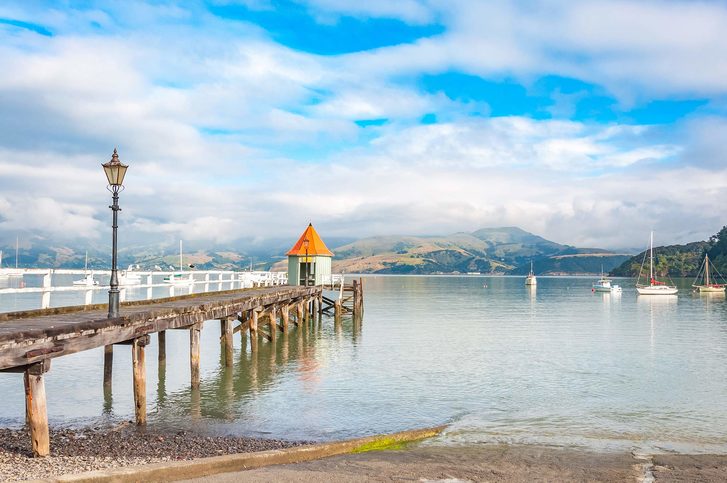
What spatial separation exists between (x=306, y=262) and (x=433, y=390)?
2998 cm

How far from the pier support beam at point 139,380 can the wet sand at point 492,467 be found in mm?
6016

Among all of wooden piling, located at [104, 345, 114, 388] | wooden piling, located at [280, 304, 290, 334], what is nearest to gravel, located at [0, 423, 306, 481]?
wooden piling, located at [104, 345, 114, 388]

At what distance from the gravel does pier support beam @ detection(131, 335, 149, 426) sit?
34cm

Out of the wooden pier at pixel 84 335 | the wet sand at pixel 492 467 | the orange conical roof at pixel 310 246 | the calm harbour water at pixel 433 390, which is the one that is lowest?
the calm harbour water at pixel 433 390

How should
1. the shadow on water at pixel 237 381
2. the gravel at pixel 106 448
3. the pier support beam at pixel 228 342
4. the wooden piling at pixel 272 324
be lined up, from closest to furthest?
the gravel at pixel 106 448 < the shadow on water at pixel 237 381 < the pier support beam at pixel 228 342 < the wooden piling at pixel 272 324

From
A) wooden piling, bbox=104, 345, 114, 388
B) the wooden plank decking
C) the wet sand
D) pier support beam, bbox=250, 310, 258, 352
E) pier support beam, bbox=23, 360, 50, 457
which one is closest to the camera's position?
the wet sand

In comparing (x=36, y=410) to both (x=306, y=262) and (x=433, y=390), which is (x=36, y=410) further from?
(x=306, y=262)

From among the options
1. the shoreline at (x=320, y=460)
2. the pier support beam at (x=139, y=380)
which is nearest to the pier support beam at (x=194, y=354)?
the pier support beam at (x=139, y=380)

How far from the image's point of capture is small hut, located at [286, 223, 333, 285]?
51.1 meters

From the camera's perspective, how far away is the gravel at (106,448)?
408 inches

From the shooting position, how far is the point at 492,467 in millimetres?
12156

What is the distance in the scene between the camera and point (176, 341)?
112 feet

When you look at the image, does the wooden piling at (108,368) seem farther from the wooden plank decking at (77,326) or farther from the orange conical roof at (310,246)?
the orange conical roof at (310,246)

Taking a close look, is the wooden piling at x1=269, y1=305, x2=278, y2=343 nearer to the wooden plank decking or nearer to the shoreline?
the wooden plank decking
